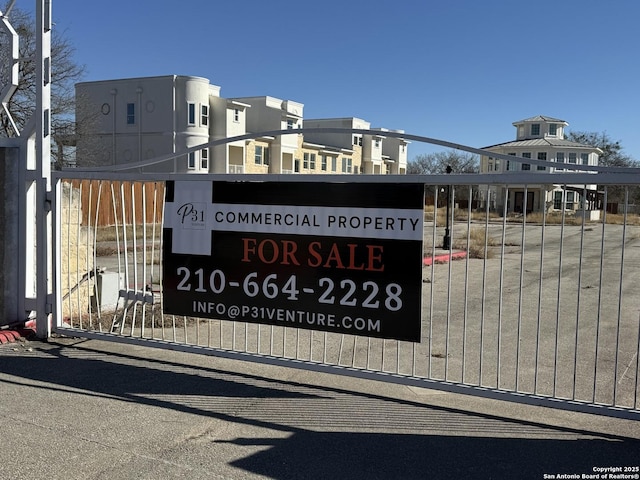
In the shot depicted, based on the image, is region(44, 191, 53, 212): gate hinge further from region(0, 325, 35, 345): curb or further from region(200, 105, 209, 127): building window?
region(200, 105, 209, 127): building window

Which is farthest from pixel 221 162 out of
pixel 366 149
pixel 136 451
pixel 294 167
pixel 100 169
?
pixel 136 451

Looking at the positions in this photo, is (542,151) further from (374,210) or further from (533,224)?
(374,210)

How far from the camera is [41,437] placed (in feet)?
14.0

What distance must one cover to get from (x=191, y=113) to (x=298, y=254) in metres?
43.5

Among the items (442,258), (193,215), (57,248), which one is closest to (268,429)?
(193,215)

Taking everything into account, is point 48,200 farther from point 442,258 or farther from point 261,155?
point 261,155

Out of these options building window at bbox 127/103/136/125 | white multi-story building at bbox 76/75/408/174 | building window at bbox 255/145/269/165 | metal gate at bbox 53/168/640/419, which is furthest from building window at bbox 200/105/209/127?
metal gate at bbox 53/168/640/419

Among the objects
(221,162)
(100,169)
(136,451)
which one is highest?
(221,162)

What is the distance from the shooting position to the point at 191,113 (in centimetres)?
4681

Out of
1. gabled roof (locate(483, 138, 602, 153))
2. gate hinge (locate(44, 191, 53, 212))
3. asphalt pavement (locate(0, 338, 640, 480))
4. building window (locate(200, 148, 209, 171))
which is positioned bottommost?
asphalt pavement (locate(0, 338, 640, 480))

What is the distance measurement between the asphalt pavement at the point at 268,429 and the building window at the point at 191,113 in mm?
42564

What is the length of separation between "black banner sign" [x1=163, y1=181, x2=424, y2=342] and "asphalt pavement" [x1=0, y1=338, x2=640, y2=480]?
638mm

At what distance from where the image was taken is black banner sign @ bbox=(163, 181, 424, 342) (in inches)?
208

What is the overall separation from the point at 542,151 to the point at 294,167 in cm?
3488
